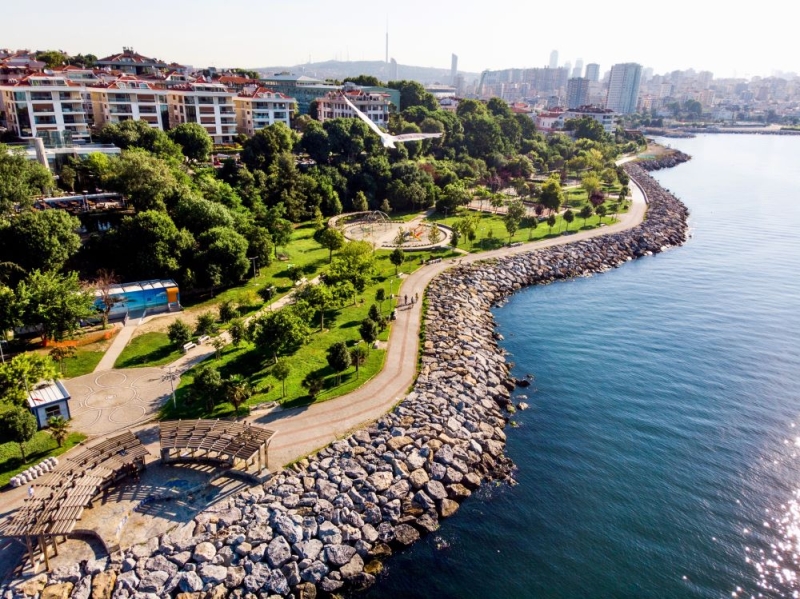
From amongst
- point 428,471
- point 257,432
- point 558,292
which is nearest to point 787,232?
point 558,292

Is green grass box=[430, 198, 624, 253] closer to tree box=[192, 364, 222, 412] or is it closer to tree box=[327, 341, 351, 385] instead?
tree box=[327, 341, 351, 385]

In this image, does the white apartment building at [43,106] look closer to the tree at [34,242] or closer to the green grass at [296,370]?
the tree at [34,242]

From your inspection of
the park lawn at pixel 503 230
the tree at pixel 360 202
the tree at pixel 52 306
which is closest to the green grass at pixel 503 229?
the park lawn at pixel 503 230

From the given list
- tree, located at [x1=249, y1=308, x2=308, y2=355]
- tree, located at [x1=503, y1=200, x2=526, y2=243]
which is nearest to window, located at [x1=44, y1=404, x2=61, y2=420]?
tree, located at [x1=249, y1=308, x2=308, y2=355]

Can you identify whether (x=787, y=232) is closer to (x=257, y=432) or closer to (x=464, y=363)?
(x=464, y=363)

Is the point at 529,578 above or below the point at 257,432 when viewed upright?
below

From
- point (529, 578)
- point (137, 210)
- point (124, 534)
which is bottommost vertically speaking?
point (529, 578)
